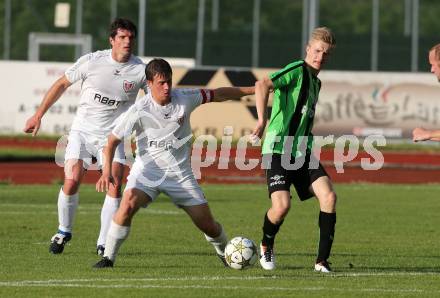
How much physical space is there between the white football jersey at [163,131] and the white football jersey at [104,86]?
1.72 m

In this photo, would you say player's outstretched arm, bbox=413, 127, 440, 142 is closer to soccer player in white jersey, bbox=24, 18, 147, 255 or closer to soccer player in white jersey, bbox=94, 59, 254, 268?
soccer player in white jersey, bbox=94, 59, 254, 268

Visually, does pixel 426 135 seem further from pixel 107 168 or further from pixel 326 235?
pixel 107 168

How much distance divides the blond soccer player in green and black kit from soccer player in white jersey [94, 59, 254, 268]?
28.7 inches

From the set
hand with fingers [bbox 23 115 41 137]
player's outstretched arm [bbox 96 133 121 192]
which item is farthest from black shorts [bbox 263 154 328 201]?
hand with fingers [bbox 23 115 41 137]

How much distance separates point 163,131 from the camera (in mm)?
10961

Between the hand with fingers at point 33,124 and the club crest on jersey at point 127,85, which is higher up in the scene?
the club crest on jersey at point 127,85

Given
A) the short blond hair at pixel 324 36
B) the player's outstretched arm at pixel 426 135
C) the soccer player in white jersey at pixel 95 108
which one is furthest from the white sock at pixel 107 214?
the player's outstretched arm at pixel 426 135

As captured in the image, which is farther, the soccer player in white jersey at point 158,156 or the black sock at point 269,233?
the black sock at point 269,233

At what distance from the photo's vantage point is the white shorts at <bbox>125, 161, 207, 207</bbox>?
11.0 metres

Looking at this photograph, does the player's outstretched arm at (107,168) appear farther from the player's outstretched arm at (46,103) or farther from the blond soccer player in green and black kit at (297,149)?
the player's outstretched arm at (46,103)

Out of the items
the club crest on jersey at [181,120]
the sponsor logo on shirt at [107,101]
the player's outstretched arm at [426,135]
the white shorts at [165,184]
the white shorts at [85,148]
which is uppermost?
the sponsor logo on shirt at [107,101]

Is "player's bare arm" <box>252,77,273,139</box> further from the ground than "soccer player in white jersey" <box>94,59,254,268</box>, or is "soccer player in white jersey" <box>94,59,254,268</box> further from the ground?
"player's bare arm" <box>252,77,273,139</box>

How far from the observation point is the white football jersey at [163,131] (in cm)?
1088

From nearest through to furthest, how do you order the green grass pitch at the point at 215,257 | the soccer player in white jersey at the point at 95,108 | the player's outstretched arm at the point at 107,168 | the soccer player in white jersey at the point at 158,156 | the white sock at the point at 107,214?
the green grass pitch at the point at 215,257 < the player's outstretched arm at the point at 107,168 < the soccer player in white jersey at the point at 158,156 < the white sock at the point at 107,214 < the soccer player in white jersey at the point at 95,108
